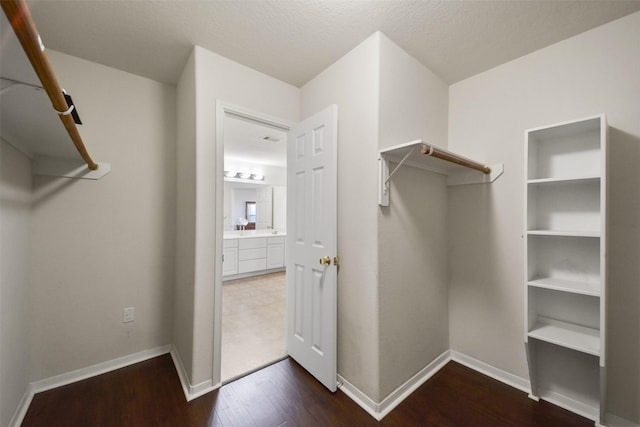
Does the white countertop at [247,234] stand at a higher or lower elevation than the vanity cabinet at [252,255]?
higher

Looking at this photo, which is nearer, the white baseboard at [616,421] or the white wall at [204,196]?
the white baseboard at [616,421]

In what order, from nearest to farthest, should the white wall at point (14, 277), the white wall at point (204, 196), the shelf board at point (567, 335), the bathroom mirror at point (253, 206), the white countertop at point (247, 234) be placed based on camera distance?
1. the white wall at point (14, 277)
2. the shelf board at point (567, 335)
3. the white wall at point (204, 196)
4. the white countertop at point (247, 234)
5. the bathroom mirror at point (253, 206)

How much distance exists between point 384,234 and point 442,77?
4.98 ft

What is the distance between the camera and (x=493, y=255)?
2.02m

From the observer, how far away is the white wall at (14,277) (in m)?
1.33

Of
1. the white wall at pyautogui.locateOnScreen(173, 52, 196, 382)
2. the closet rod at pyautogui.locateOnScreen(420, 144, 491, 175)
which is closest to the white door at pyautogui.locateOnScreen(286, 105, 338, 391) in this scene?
the closet rod at pyautogui.locateOnScreen(420, 144, 491, 175)

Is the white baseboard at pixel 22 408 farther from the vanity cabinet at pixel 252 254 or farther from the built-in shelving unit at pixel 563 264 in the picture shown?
the vanity cabinet at pixel 252 254

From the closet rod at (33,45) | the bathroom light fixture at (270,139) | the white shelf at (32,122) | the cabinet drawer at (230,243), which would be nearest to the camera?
the closet rod at (33,45)

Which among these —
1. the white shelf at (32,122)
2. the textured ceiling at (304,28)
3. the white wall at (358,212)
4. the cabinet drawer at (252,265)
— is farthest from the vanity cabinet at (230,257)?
the white wall at (358,212)

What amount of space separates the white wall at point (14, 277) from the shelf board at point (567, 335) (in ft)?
9.81

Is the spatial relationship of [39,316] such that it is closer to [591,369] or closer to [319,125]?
[319,125]

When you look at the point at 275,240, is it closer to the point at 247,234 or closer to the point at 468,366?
the point at 247,234

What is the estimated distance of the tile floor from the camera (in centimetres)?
218

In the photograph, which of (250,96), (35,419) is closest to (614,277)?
(250,96)
